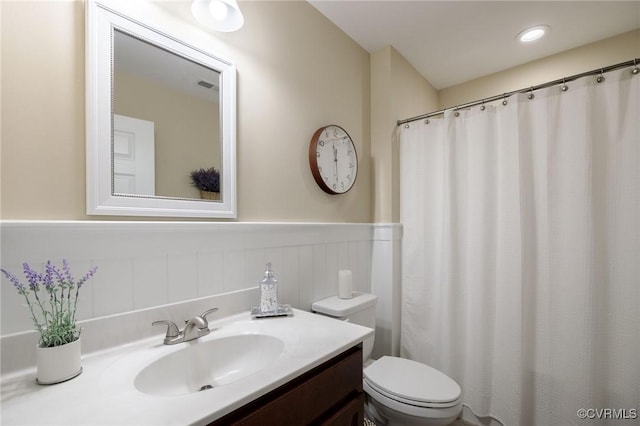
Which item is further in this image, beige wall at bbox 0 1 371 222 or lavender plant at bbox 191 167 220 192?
lavender plant at bbox 191 167 220 192

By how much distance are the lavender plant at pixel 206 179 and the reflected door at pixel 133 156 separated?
150mm

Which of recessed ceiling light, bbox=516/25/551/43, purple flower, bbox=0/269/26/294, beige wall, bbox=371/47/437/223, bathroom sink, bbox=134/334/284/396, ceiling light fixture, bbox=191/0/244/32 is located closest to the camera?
purple flower, bbox=0/269/26/294

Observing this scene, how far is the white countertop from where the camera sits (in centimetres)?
56

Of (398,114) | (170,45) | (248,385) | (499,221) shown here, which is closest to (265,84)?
(170,45)

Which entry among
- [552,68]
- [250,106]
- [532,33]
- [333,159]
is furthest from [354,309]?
[552,68]

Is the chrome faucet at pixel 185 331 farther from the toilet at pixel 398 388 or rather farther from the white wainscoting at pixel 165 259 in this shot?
the toilet at pixel 398 388

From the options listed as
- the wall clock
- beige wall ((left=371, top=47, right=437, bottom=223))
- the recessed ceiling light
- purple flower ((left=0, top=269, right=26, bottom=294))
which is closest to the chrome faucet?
purple flower ((left=0, top=269, right=26, bottom=294))

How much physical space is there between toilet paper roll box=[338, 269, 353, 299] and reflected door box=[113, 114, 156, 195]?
3.38 ft

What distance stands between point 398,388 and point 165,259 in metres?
1.14

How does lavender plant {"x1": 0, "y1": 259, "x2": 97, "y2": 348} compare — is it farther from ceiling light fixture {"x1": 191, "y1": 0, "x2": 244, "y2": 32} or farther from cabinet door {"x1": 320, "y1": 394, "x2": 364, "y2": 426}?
ceiling light fixture {"x1": 191, "y1": 0, "x2": 244, "y2": 32}

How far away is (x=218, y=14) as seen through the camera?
1089mm

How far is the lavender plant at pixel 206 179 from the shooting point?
43.2 inches

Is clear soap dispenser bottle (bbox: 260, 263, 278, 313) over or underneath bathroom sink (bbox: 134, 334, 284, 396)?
over

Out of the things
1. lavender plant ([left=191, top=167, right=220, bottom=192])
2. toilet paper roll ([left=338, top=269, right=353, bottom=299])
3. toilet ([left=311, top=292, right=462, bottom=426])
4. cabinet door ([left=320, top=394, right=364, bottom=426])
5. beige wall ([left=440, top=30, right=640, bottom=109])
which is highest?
beige wall ([left=440, top=30, right=640, bottom=109])
